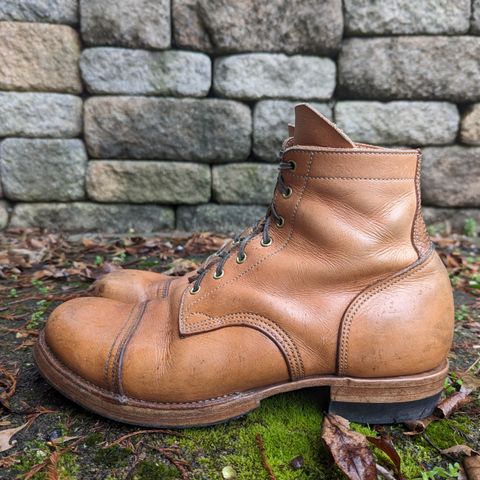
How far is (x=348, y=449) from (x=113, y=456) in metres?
0.55

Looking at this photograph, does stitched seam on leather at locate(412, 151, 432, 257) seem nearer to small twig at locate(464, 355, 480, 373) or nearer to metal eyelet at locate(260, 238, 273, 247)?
metal eyelet at locate(260, 238, 273, 247)

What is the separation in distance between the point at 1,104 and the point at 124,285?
230 centimetres

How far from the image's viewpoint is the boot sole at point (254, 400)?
1120mm

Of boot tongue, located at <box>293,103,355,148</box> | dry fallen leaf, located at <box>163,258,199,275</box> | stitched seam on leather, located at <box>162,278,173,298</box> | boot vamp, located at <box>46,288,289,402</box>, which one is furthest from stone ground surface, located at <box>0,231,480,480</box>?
dry fallen leaf, located at <box>163,258,199,275</box>

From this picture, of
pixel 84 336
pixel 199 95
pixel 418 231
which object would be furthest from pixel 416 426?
pixel 199 95

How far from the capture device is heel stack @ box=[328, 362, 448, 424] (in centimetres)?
114

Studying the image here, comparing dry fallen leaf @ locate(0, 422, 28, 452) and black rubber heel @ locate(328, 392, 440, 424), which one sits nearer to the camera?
dry fallen leaf @ locate(0, 422, 28, 452)

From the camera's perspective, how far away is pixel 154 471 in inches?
39.7

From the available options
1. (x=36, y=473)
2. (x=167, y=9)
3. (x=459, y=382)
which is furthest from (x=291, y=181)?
(x=167, y=9)

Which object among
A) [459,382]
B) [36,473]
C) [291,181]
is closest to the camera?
[36,473]

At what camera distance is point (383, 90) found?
10.6ft

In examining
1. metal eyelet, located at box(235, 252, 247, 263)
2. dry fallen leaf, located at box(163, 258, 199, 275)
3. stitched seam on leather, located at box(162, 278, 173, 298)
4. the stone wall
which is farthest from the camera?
the stone wall

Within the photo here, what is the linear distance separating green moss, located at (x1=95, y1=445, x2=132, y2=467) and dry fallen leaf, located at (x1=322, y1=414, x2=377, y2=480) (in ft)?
1.56

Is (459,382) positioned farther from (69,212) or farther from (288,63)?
(69,212)
